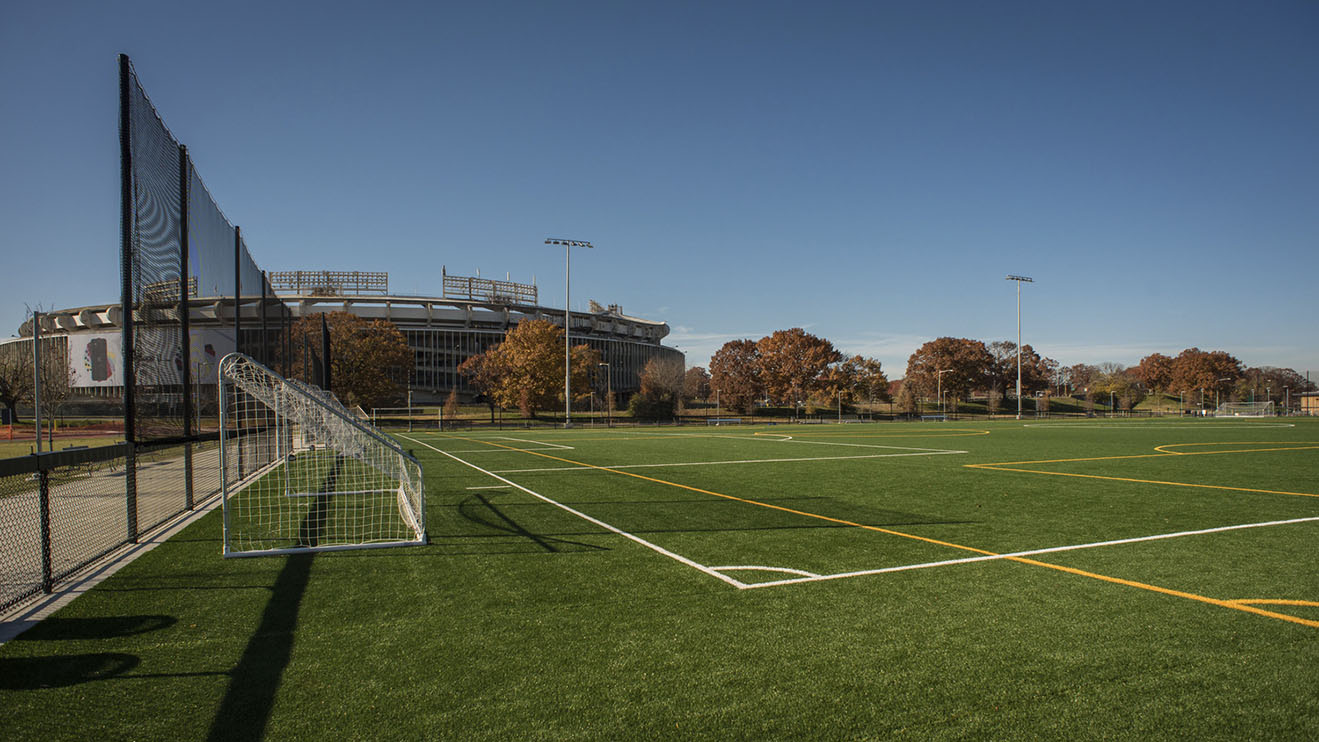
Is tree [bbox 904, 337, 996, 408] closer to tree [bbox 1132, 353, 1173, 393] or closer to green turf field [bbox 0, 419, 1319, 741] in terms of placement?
tree [bbox 1132, 353, 1173, 393]

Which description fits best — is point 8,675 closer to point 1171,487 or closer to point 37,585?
point 37,585

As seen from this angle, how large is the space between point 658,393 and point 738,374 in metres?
15.9

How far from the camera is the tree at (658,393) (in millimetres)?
68000

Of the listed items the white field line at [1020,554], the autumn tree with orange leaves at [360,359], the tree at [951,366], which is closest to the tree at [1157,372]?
the tree at [951,366]

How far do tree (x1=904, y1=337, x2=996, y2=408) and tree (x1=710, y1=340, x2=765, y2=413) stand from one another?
94.7 ft

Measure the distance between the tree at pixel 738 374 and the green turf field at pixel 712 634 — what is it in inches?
3131

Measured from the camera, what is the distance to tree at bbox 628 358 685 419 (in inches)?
2677

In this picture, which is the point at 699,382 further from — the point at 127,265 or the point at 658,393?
the point at 127,265

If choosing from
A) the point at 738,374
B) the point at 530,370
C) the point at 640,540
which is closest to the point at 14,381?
the point at 530,370

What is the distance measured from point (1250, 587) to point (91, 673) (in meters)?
8.67

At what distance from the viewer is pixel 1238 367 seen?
11906cm

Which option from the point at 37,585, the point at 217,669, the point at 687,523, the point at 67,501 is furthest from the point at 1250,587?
the point at 67,501

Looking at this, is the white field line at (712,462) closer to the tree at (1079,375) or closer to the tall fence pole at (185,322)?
the tall fence pole at (185,322)

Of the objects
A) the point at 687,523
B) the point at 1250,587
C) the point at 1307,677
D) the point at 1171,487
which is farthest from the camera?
the point at 1171,487
